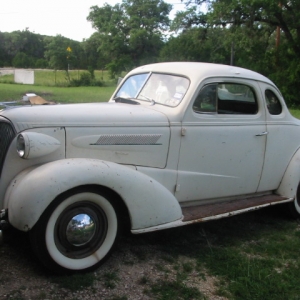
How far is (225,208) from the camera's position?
442 centimetres

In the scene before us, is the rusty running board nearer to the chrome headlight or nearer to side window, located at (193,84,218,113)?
side window, located at (193,84,218,113)

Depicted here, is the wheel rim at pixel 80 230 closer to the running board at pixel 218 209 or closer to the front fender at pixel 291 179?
the running board at pixel 218 209

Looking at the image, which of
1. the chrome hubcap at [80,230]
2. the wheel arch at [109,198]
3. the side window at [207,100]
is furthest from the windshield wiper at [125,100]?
the chrome hubcap at [80,230]

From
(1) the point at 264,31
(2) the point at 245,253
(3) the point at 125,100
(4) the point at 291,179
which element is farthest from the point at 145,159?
(1) the point at 264,31

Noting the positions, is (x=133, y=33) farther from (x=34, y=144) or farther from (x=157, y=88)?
(x=34, y=144)

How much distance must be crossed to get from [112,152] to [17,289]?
136cm

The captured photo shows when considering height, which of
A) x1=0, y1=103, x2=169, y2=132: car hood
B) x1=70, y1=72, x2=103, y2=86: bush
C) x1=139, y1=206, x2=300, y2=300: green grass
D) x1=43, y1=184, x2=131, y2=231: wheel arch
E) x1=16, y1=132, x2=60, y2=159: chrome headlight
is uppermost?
x1=0, y1=103, x2=169, y2=132: car hood

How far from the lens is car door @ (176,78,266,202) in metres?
4.22

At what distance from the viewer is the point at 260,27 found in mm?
23969

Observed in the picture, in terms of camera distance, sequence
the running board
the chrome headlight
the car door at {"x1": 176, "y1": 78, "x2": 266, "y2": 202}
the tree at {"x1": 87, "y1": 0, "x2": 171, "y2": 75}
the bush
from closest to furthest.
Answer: the chrome headlight
the running board
the car door at {"x1": 176, "y1": 78, "x2": 266, "y2": 202}
the bush
the tree at {"x1": 87, "y1": 0, "x2": 171, "y2": 75}

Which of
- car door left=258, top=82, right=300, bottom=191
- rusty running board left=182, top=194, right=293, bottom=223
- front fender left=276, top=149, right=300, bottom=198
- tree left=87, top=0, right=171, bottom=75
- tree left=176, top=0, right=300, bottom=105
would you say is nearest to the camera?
rusty running board left=182, top=194, right=293, bottom=223

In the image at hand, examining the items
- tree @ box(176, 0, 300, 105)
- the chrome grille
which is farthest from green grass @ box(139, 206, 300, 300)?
tree @ box(176, 0, 300, 105)

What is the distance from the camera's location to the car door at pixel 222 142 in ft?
13.8

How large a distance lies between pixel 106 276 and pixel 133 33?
1790 inches
